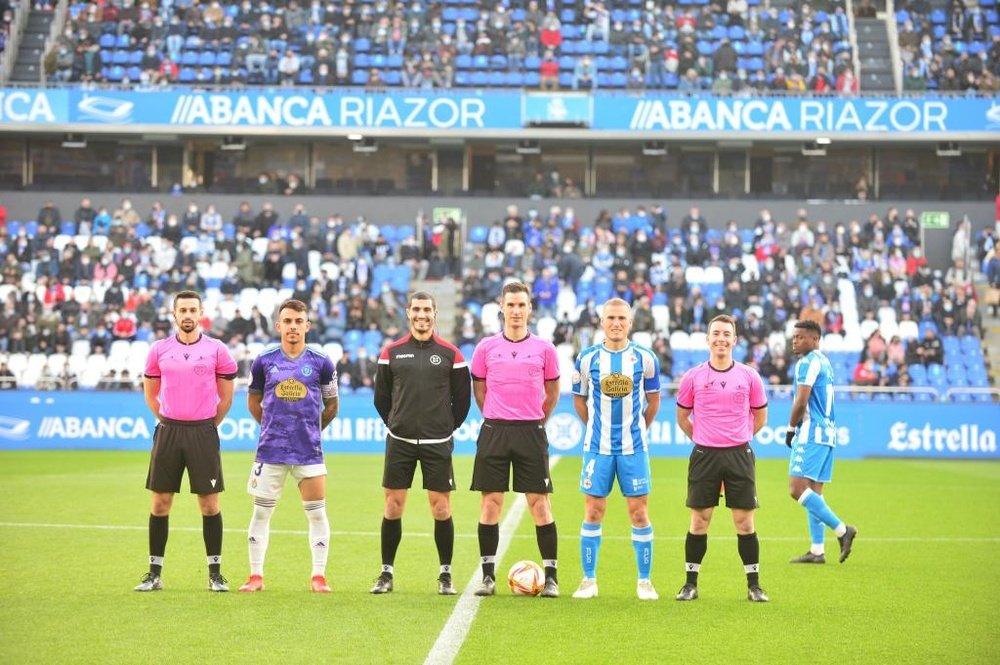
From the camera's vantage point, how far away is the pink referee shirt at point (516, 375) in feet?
30.8

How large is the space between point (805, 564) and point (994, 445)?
616 inches

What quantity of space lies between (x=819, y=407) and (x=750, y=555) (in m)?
2.83

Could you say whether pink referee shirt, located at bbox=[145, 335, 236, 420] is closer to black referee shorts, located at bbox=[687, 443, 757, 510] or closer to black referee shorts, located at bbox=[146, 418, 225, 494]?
black referee shorts, located at bbox=[146, 418, 225, 494]

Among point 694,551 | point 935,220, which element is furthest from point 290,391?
point 935,220

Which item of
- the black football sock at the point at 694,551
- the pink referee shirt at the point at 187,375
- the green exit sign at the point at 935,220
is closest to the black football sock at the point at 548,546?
the black football sock at the point at 694,551

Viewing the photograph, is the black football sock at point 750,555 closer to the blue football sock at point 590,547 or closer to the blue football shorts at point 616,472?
the blue football shorts at point 616,472

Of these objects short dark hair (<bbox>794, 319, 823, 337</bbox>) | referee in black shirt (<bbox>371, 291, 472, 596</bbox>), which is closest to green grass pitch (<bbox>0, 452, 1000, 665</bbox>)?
referee in black shirt (<bbox>371, 291, 472, 596</bbox>)

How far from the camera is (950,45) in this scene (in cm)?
3684

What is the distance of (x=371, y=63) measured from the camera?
119 feet

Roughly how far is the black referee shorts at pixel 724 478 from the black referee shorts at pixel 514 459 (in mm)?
1068

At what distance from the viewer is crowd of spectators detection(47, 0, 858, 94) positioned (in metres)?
35.6

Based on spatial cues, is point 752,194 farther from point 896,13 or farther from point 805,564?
point 805,564

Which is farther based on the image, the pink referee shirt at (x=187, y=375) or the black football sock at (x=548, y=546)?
the pink referee shirt at (x=187, y=375)

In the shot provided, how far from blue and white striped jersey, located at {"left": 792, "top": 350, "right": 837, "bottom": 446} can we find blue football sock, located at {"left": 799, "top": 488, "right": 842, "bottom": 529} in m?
0.51
